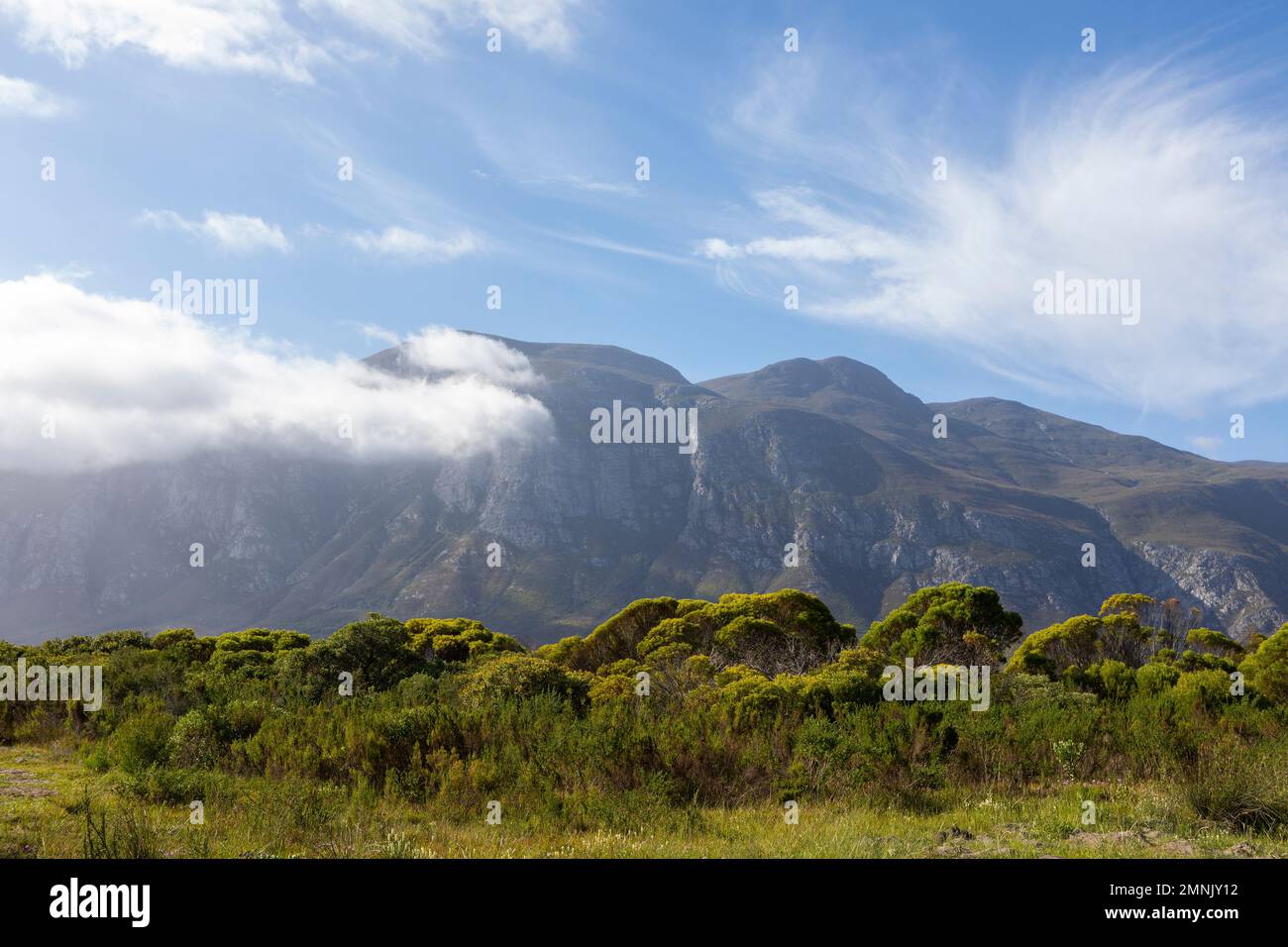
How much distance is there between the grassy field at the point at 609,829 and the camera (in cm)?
743

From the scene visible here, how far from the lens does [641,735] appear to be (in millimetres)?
11375

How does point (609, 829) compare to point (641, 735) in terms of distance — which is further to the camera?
point (641, 735)

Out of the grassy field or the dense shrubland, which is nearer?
the grassy field

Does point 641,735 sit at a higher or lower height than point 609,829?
higher

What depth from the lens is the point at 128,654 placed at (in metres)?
21.7

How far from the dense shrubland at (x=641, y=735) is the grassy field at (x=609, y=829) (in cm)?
27

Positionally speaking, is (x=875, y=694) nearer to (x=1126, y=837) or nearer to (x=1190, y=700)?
(x=1190, y=700)

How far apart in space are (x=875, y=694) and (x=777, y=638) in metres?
12.1

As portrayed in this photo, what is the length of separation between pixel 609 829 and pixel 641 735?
2626 mm

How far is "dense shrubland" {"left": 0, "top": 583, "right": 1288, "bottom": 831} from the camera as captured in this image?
10.2 meters

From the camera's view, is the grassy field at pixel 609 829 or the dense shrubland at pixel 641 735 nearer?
the grassy field at pixel 609 829

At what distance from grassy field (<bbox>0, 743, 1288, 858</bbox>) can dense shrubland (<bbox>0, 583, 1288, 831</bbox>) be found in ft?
0.89

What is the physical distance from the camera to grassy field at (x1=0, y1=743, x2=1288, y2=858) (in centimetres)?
743
